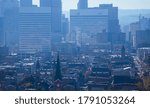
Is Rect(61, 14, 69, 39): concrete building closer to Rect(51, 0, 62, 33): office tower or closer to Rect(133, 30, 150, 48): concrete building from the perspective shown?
Rect(51, 0, 62, 33): office tower

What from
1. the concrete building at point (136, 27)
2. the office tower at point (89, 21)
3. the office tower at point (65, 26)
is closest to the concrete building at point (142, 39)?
the concrete building at point (136, 27)

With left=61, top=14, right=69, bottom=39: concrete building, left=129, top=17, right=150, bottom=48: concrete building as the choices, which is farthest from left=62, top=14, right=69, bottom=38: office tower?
left=129, top=17, right=150, bottom=48: concrete building

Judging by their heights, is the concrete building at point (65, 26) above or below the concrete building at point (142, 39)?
above

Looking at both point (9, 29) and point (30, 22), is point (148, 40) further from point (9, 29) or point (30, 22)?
point (30, 22)

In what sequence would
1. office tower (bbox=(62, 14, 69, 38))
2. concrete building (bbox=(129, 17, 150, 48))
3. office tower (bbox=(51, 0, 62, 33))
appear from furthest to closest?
office tower (bbox=(51, 0, 62, 33)) < office tower (bbox=(62, 14, 69, 38)) < concrete building (bbox=(129, 17, 150, 48))

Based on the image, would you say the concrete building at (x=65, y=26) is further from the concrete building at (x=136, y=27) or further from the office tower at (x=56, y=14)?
the concrete building at (x=136, y=27)

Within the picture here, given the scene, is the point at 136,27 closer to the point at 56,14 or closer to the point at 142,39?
the point at 142,39

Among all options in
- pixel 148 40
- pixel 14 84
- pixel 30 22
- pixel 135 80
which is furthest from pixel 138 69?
pixel 30 22

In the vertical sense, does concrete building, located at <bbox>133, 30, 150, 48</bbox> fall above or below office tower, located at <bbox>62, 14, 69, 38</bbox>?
below

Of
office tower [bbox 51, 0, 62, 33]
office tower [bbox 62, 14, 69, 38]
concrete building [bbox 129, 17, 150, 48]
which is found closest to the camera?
concrete building [bbox 129, 17, 150, 48]

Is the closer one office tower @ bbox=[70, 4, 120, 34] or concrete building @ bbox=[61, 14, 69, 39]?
concrete building @ bbox=[61, 14, 69, 39]

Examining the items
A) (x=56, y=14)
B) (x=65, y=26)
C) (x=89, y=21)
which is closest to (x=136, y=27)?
(x=89, y=21)

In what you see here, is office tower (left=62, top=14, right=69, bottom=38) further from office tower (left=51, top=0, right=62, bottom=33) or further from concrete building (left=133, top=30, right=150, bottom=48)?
concrete building (left=133, top=30, right=150, bottom=48)

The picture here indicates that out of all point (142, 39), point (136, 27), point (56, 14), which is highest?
point (56, 14)
